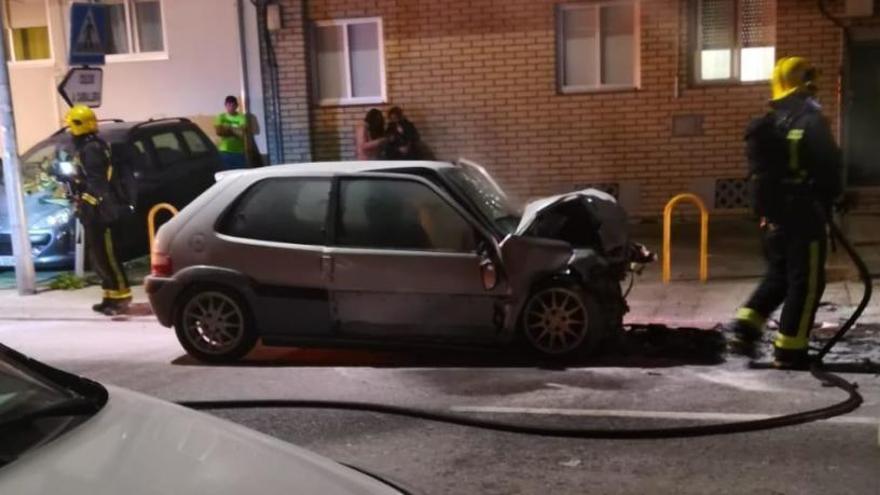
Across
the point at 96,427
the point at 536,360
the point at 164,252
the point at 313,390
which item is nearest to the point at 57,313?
the point at 164,252

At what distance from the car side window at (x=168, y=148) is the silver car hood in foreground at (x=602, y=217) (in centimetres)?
677

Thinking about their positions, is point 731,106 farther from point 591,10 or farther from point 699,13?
point 591,10

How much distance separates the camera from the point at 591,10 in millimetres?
12938

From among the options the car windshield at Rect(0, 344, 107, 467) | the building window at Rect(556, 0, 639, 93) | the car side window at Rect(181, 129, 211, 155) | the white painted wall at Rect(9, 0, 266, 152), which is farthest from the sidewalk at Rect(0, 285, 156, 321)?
the car windshield at Rect(0, 344, 107, 467)

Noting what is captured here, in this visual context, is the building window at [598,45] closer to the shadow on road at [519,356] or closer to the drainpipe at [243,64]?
the drainpipe at [243,64]

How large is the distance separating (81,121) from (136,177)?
9.36 feet

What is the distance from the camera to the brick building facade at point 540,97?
1263 cm

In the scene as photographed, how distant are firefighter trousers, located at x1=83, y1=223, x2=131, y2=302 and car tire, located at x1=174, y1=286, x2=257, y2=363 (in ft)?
7.89

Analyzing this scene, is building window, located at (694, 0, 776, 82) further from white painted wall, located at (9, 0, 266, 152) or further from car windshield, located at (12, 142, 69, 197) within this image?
car windshield, located at (12, 142, 69, 197)

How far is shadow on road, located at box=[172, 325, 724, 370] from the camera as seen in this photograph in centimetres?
702

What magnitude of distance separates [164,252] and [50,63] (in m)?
9.14

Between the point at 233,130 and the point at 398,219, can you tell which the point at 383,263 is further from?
the point at 233,130

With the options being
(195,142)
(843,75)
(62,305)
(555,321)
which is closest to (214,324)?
(555,321)

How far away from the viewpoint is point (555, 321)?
6.88 meters
